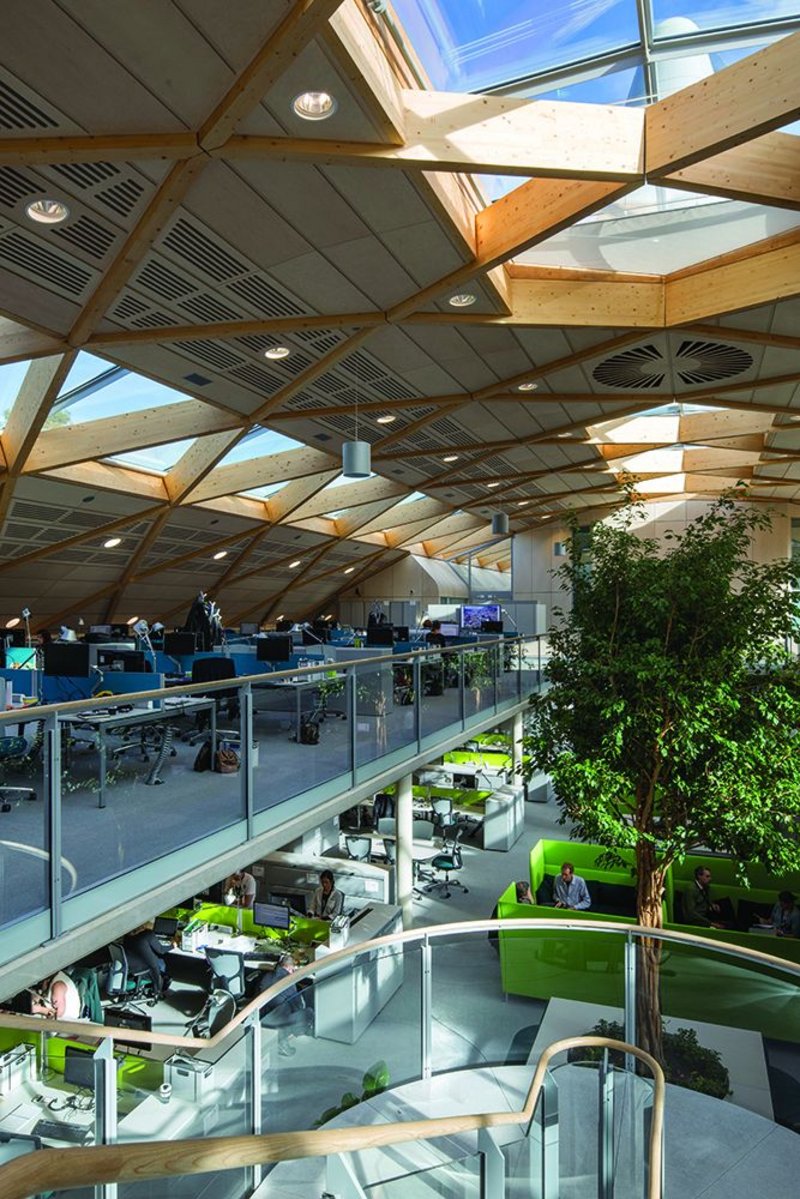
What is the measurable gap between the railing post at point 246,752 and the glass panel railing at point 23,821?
1.85 m

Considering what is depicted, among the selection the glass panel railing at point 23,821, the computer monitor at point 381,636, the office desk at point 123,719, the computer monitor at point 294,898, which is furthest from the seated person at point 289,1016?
the computer monitor at point 381,636

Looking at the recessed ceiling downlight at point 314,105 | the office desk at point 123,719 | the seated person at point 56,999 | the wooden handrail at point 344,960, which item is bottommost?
the seated person at point 56,999

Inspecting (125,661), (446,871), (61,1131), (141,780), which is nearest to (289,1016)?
(61,1131)

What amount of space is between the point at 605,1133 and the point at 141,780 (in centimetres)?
386

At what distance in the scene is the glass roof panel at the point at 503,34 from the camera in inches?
205

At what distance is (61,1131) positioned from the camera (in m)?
5.29

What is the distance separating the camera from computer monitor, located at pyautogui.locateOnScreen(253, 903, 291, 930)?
935cm

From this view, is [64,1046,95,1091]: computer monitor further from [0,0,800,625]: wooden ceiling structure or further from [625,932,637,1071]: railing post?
[0,0,800,625]: wooden ceiling structure

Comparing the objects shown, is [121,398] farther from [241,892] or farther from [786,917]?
[786,917]

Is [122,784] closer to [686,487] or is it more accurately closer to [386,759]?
[386,759]

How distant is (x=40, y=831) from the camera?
427cm

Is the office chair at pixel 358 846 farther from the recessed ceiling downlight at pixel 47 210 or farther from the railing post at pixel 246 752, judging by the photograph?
the recessed ceiling downlight at pixel 47 210

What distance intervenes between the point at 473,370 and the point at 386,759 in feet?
19.4

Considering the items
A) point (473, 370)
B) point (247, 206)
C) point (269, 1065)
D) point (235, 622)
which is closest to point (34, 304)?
point (247, 206)
